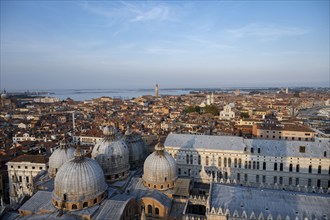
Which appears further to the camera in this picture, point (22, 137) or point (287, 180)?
point (22, 137)

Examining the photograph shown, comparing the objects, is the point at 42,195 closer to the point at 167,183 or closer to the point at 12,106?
the point at 167,183

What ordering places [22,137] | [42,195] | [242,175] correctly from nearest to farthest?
[42,195] < [242,175] < [22,137]

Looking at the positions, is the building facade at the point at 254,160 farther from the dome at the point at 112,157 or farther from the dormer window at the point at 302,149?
the dome at the point at 112,157

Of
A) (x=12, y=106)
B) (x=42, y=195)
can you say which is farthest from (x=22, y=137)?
(x=12, y=106)

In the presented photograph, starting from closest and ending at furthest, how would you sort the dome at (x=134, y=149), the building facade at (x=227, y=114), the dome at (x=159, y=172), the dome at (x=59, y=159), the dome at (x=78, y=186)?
the dome at (x=78, y=186) → the dome at (x=159, y=172) → the dome at (x=59, y=159) → the dome at (x=134, y=149) → the building facade at (x=227, y=114)

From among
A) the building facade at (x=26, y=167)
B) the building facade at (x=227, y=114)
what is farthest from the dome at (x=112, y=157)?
the building facade at (x=227, y=114)

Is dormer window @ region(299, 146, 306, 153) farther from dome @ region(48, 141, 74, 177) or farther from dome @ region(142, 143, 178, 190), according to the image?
dome @ region(48, 141, 74, 177)
